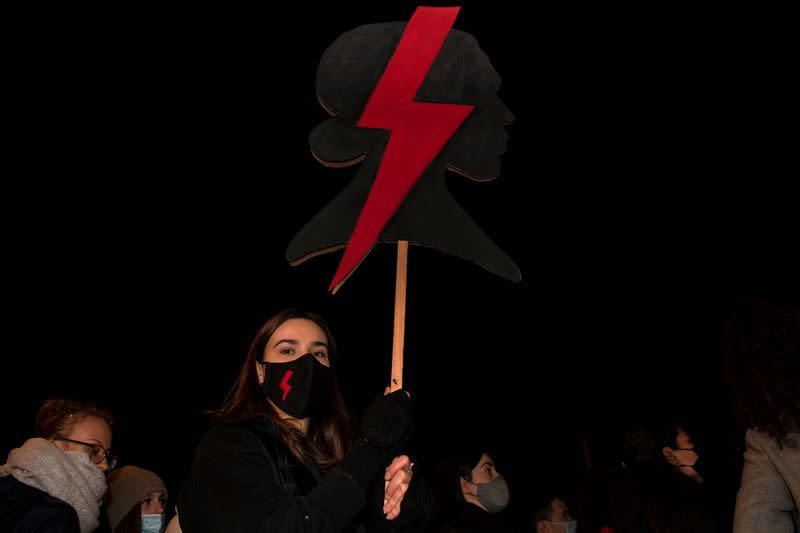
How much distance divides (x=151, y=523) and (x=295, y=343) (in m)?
2.22

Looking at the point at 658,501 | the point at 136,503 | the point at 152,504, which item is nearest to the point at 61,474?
the point at 136,503

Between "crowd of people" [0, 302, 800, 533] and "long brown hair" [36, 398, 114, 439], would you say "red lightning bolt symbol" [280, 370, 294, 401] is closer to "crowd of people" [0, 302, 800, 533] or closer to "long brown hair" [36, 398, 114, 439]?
"crowd of people" [0, 302, 800, 533]

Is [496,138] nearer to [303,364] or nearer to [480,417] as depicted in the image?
[303,364]

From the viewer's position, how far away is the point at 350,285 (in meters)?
6.25

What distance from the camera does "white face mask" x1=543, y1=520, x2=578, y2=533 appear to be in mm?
5199

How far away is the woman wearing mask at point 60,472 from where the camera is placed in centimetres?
214

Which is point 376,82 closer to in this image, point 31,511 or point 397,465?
point 397,465

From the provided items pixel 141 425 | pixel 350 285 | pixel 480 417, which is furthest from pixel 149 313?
pixel 480 417

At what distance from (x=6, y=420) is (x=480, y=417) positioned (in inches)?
172

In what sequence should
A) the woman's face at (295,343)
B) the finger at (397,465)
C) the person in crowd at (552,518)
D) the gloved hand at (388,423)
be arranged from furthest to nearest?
1. the person in crowd at (552,518)
2. the woman's face at (295,343)
3. the finger at (397,465)
4. the gloved hand at (388,423)

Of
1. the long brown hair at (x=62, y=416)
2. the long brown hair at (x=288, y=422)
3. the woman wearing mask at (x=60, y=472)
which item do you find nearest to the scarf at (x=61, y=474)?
the woman wearing mask at (x=60, y=472)

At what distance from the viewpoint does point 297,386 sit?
1.92m

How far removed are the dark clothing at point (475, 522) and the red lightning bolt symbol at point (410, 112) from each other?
7.97ft

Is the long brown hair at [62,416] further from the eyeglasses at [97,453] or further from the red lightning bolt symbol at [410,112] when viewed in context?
the red lightning bolt symbol at [410,112]
